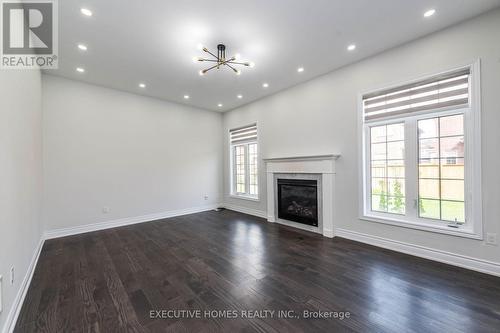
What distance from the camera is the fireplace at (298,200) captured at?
14.0ft

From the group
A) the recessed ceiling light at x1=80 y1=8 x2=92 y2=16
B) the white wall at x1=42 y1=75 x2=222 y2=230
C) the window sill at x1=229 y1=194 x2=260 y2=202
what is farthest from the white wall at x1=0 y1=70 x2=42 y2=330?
the window sill at x1=229 y1=194 x2=260 y2=202

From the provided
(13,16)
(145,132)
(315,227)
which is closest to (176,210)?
(145,132)

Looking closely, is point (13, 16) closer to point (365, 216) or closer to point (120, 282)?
point (120, 282)

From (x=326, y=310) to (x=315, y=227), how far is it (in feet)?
7.75

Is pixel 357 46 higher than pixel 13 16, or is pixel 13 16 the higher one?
pixel 357 46

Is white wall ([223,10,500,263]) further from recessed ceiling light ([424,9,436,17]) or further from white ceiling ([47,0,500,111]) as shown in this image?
recessed ceiling light ([424,9,436,17])

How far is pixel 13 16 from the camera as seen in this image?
2.12 meters

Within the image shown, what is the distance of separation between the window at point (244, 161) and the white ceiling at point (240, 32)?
2081mm

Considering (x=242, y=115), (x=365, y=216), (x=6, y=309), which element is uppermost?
(x=242, y=115)

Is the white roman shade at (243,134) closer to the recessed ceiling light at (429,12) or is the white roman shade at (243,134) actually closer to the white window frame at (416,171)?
the white window frame at (416,171)

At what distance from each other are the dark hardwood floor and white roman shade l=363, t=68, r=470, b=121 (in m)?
2.19

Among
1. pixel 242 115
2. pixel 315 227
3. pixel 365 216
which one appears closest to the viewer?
pixel 365 216

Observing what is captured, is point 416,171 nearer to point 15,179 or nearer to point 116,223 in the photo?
point 15,179

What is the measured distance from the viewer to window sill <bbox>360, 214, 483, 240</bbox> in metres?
2.61
